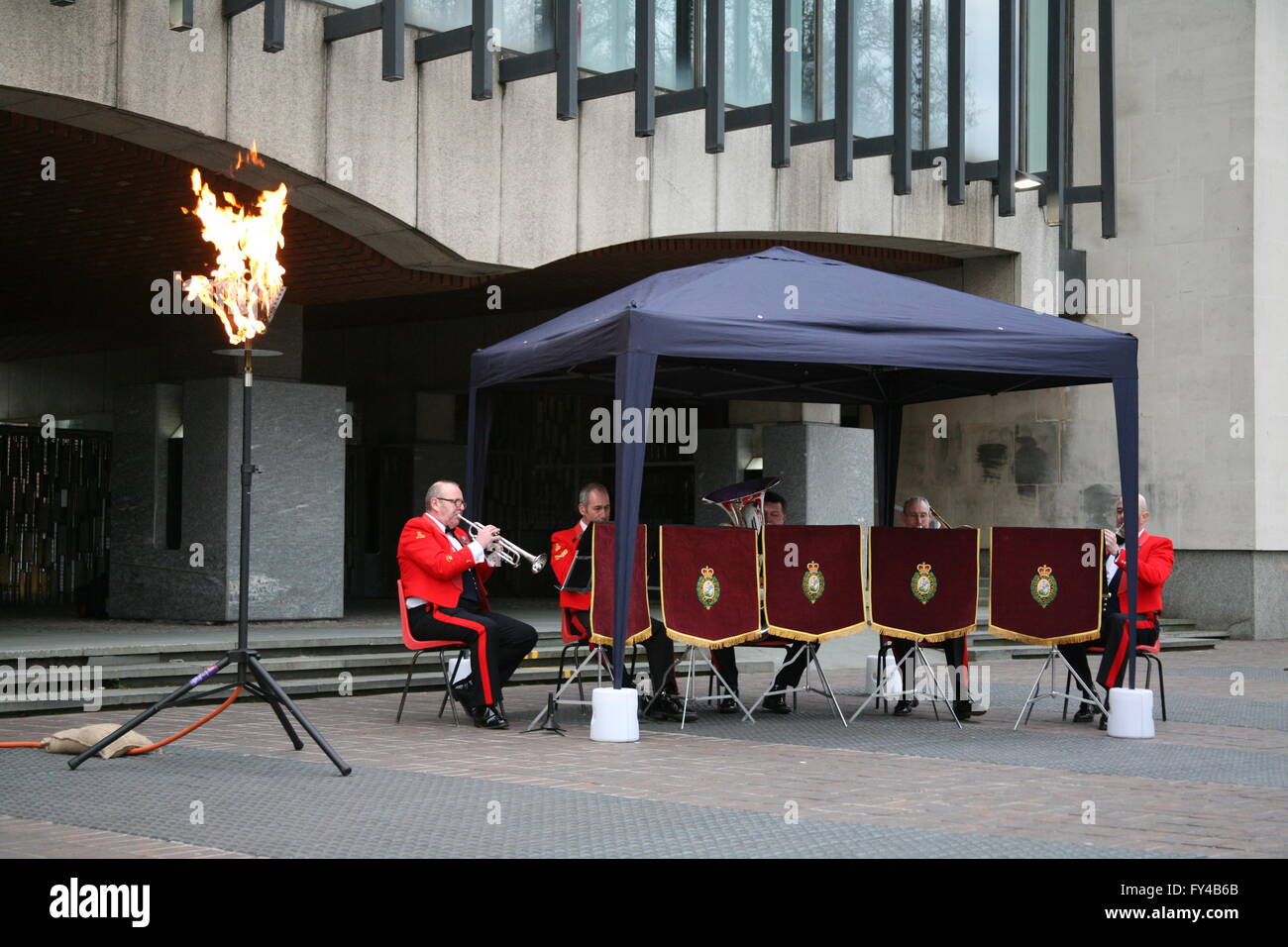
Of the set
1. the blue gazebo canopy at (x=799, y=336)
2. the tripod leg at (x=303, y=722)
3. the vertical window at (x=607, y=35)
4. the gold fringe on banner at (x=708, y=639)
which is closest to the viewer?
the tripod leg at (x=303, y=722)

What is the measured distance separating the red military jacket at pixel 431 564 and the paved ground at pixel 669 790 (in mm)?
904

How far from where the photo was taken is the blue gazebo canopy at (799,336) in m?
9.55

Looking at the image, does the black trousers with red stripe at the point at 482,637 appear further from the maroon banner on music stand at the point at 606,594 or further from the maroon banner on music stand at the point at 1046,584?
the maroon banner on music stand at the point at 1046,584

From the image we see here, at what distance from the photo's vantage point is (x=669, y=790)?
7777 mm

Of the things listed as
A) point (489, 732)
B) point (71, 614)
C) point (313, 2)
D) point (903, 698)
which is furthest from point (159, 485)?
point (903, 698)

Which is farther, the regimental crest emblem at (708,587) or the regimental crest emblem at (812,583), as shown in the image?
the regimental crest emblem at (812,583)

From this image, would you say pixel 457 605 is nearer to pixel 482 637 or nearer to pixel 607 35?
Answer: pixel 482 637

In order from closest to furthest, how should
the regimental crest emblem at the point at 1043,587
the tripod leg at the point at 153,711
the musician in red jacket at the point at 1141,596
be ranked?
1. the tripod leg at the point at 153,711
2. the regimental crest emblem at the point at 1043,587
3. the musician in red jacket at the point at 1141,596

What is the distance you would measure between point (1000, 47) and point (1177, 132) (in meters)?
4.41

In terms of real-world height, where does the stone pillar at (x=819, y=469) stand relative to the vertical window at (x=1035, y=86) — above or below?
below

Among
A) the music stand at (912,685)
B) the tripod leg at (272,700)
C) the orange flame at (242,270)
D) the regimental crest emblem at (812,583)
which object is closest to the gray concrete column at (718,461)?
the music stand at (912,685)

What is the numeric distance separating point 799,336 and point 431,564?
276 centimetres

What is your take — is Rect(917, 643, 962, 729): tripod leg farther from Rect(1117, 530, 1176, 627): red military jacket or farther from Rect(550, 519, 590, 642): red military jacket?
Rect(550, 519, 590, 642): red military jacket

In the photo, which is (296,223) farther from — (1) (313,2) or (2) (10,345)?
(2) (10,345)
